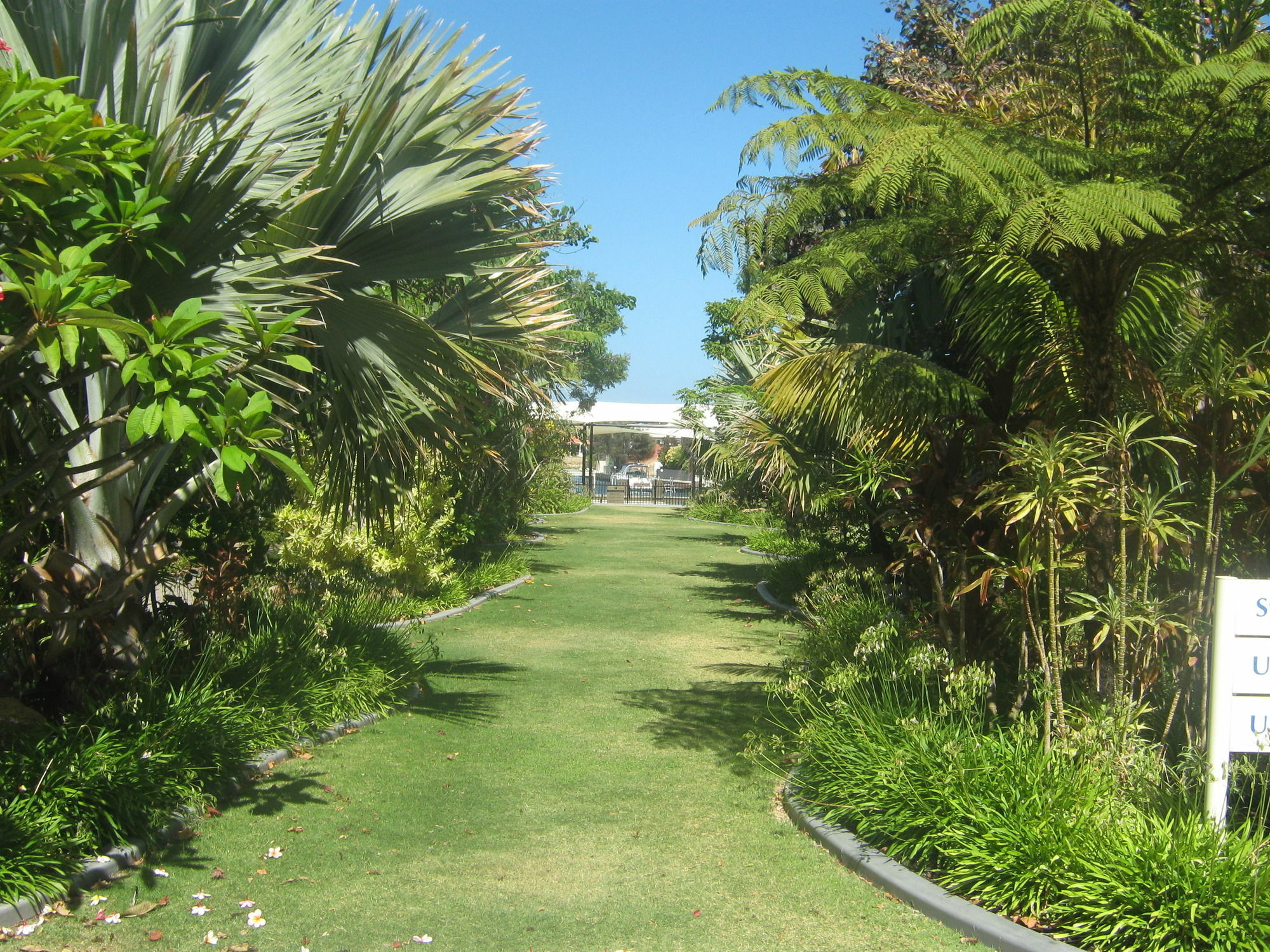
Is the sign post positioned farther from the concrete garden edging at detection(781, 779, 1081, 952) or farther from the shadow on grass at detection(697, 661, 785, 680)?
the shadow on grass at detection(697, 661, 785, 680)

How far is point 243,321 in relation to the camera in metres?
5.32

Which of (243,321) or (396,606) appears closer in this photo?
(243,321)

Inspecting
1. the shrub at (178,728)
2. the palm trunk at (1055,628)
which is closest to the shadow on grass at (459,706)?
the shrub at (178,728)

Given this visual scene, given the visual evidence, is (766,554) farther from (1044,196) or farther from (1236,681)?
(1236,681)

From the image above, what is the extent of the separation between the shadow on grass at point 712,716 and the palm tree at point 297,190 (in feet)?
9.31

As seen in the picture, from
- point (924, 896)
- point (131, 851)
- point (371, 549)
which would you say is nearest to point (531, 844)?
point (131, 851)

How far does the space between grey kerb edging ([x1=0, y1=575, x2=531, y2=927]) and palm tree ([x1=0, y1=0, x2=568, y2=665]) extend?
1.48 meters

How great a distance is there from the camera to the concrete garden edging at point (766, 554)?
18172mm

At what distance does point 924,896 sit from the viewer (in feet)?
16.0

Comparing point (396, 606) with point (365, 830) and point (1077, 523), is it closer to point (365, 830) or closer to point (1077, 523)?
point (365, 830)

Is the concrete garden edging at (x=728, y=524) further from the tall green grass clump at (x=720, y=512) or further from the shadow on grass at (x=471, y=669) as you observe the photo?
the shadow on grass at (x=471, y=669)

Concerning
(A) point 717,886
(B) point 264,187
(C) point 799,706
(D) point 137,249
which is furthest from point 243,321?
(C) point 799,706

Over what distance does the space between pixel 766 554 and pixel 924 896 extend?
1537cm

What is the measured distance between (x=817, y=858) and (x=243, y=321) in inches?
156
